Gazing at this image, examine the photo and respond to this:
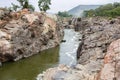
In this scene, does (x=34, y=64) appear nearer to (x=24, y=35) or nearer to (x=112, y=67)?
(x=24, y=35)

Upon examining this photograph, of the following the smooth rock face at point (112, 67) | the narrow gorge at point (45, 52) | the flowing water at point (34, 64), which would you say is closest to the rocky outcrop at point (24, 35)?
the narrow gorge at point (45, 52)

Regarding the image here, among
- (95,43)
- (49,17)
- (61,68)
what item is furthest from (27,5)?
(61,68)

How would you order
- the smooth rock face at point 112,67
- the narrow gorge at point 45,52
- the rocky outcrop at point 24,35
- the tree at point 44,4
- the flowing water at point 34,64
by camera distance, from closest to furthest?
the smooth rock face at point 112,67 → the narrow gorge at point 45,52 → the flowing water at point 34,64 → the rocky outcrop at point 24,35 → the tree at point 44,4

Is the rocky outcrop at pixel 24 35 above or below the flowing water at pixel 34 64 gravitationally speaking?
above

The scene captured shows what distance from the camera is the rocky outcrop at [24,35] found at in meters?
59.4

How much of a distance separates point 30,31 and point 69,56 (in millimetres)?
14351

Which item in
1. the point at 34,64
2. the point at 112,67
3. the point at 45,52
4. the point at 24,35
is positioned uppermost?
the point at 112,67

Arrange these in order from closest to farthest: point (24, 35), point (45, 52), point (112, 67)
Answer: point (112, 67) < point (24, 35) < point (45, 52)

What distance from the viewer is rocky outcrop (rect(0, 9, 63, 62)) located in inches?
2337

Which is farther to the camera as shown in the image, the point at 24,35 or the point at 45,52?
the point at 45,52

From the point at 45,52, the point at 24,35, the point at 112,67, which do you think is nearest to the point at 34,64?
the point at 24,35

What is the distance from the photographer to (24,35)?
2653 inches

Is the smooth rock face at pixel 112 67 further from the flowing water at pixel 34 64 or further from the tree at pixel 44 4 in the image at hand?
the tree at pixel 44 4

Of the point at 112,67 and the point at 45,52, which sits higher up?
the point at 112,67
